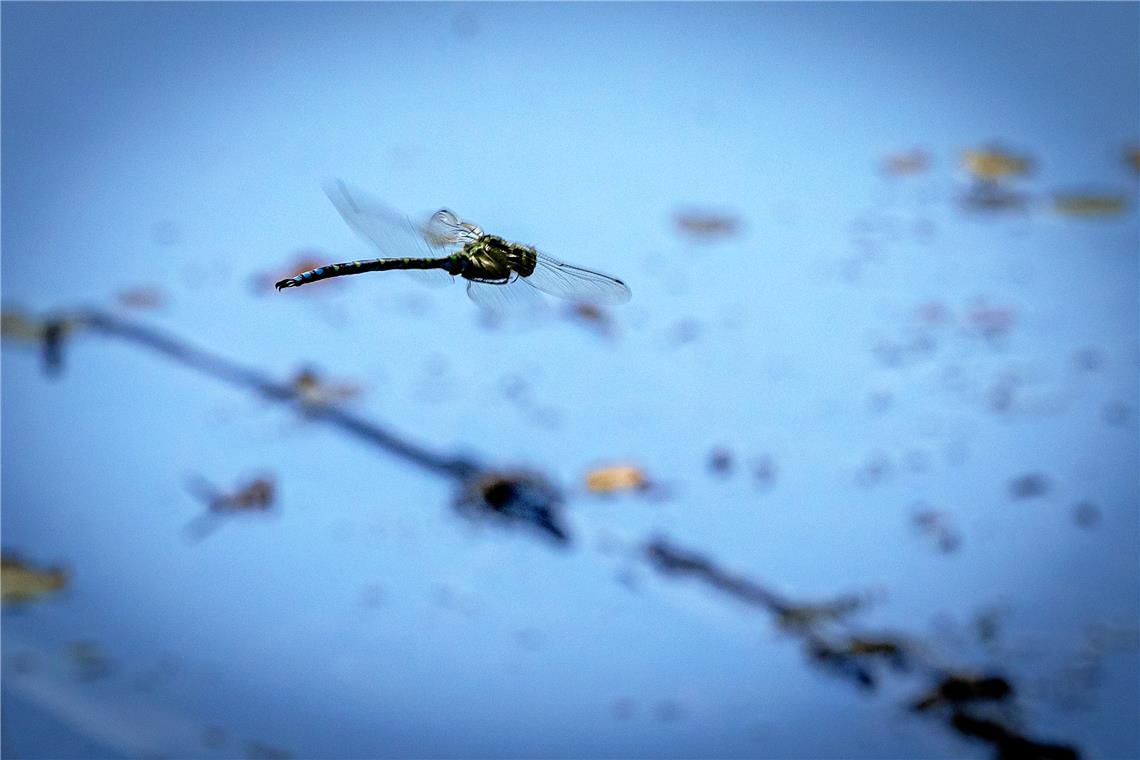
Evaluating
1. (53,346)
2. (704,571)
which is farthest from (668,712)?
(53,346)

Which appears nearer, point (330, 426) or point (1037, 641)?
point (1037, 641)

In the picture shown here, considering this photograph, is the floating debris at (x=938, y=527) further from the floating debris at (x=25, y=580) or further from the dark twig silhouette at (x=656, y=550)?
the floating debris at (x=25, y=580)

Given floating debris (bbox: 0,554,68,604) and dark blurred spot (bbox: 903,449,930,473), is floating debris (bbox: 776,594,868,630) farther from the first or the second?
floating debris (bbox: 0,554,68,604)

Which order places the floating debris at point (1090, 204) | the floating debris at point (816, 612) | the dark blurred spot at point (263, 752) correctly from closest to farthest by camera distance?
the dark blurred spot at point (263, 752)
the floating debris at point (816, 612)
the floating debris at point (1090, 204)

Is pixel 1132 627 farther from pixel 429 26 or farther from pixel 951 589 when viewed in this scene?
pixel 429 26

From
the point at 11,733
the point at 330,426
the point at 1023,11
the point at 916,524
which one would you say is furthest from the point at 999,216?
the point at 11,733

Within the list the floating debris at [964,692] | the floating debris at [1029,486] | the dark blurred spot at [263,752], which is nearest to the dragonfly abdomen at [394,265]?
the dark blurred spot at [263,752]

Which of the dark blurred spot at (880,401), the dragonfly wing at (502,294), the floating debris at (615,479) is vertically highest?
the dark blurred spot at (880,401)
